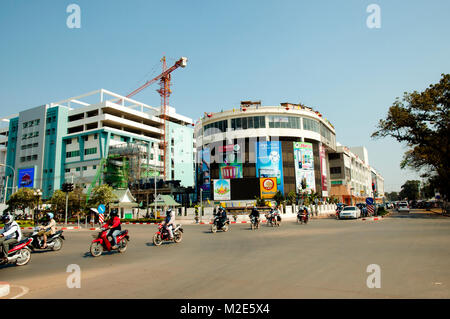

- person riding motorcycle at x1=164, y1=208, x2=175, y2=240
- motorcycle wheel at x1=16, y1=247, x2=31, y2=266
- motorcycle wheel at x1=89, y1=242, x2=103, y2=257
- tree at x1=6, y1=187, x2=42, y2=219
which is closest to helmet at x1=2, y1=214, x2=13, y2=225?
motorcycle wheel at x1=16, y1=247, x2=31, y2=266

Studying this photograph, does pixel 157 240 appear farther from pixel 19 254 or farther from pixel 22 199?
pixel 22 199

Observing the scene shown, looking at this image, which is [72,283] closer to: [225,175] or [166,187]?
[166,187]

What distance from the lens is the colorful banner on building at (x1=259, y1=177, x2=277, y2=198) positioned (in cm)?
5084

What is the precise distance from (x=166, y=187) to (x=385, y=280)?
4732cm

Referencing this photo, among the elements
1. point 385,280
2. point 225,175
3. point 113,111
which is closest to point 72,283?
point 385,280

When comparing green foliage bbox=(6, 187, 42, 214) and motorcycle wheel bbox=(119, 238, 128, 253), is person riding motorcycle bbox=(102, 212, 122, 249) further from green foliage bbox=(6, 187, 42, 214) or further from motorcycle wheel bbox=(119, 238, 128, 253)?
green foliage bbox=(6, 187, 42, 214)

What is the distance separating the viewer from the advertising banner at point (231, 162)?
181 feet

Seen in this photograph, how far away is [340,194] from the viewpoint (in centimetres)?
7500

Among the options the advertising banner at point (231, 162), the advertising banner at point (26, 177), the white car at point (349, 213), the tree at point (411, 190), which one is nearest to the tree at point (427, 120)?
the white car at point (349, 213)

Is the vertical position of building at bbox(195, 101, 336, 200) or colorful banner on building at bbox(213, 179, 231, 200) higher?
building at bbox(195, 101, 336, 200)

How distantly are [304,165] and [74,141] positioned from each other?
5130cm

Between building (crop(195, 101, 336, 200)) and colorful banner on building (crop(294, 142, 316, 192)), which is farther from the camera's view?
colorful banner on building (crop(294, 142, 316, 192))
